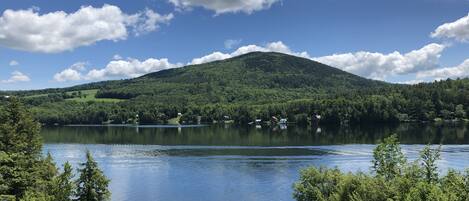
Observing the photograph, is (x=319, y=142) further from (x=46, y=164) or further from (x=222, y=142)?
(x=46, y=164)

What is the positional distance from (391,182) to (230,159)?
7865cm

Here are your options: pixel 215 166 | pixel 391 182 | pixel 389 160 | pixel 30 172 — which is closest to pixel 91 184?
pixel 30 172

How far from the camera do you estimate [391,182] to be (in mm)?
47781

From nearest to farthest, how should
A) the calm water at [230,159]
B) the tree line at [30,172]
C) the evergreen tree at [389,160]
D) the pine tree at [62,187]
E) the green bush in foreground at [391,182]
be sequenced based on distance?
the green bush in foreground at [391,182], the tree line at [30,172], the pine tree at [62,187], the evergreen tree at [389,160], the calm water at [230,159]

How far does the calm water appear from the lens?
86375mm

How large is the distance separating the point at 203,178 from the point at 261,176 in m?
11.0

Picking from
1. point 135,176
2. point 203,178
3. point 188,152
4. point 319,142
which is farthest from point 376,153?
point 319,142

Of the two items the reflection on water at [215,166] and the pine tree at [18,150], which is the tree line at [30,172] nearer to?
the pine tree at [18,150]

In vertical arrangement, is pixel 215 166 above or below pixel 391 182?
below

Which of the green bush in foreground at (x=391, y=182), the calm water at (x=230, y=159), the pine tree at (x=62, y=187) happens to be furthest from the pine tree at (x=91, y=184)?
the calm water at (x=230, y=159)

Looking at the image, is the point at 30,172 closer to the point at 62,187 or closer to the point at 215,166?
the point at 62,187

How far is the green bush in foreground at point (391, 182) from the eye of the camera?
38750mm

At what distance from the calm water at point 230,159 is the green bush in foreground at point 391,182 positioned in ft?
62.4

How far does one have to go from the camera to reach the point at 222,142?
554 ft
